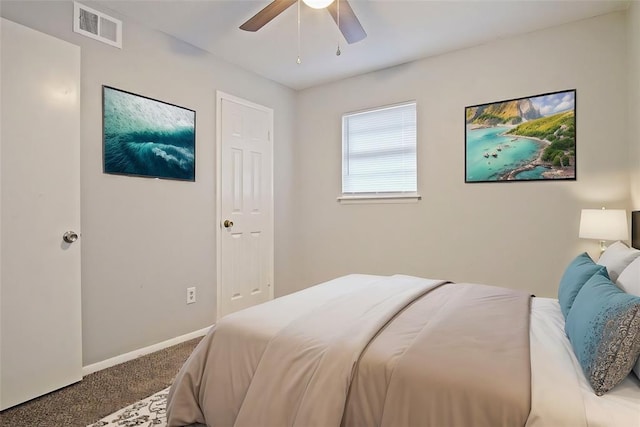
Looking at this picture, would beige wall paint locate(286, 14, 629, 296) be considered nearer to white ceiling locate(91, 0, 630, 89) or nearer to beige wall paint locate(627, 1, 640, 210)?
beige wall paint locate(627, 1, 640, 210)

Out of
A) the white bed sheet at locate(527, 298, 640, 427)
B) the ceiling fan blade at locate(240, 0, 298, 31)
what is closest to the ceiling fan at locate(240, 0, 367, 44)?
the ceiling fan blade at locate(240, 0, 298, 31)

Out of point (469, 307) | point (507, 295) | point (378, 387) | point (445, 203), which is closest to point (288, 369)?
point (378, 387)

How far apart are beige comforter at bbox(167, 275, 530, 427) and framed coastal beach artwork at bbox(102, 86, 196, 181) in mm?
1648

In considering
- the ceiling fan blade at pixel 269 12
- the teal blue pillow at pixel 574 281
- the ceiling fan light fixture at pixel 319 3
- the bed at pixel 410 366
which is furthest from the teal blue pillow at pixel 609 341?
the ceiling fan blade at pixel 269 12

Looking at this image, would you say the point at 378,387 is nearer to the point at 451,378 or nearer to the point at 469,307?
the point at 451,378

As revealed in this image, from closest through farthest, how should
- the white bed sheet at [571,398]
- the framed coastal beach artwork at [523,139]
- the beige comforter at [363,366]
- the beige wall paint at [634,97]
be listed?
1. the white bed sheet at [571,398]
2. the beige comforter at [363,366]
3. the beige wall paint at [634,97]
4. the framed coastal beach artwork at [523,139]

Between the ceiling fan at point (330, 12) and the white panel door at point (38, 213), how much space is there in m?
1.19

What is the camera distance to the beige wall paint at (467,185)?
105 inches

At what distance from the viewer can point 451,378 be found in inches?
43.1

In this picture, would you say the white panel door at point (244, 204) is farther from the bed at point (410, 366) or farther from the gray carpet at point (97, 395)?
the bed at point (410, 366)

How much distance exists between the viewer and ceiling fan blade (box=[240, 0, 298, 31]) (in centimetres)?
201

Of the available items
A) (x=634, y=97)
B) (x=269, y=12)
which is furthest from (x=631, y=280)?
(x=269, y=12)

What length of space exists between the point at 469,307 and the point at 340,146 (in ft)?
8.46

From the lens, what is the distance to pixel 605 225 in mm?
2336
